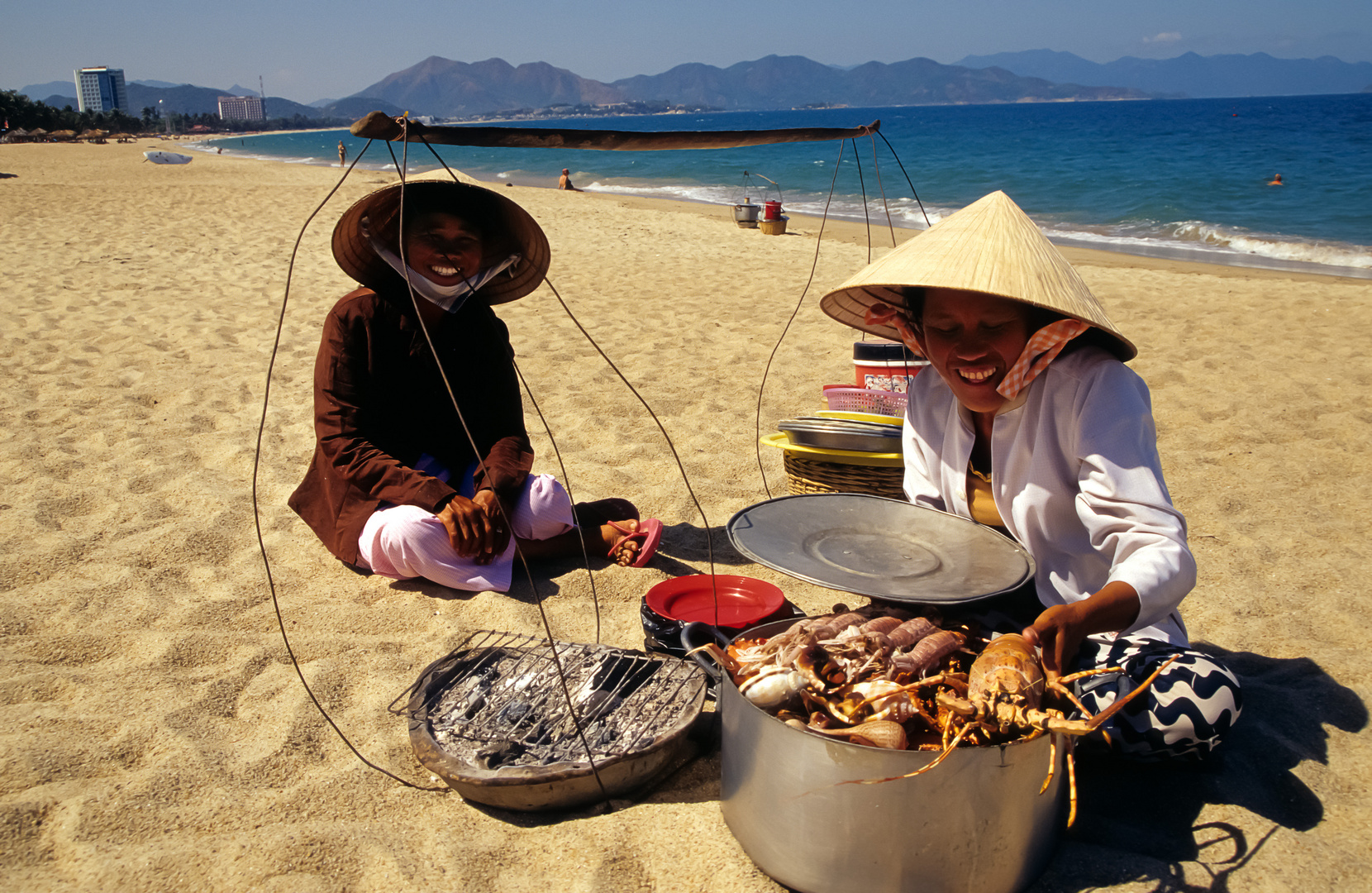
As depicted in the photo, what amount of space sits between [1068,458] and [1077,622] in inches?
18.9

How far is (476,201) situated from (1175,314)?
587 centimetres

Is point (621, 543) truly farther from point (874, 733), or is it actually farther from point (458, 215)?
point (874, 733)

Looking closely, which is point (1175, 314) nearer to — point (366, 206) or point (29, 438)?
point (366, 206)

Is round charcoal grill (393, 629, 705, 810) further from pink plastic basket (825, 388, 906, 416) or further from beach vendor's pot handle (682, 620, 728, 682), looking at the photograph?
pink plastic basket (825, 388, 906, 416)

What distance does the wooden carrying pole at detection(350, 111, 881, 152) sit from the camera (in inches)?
65.6

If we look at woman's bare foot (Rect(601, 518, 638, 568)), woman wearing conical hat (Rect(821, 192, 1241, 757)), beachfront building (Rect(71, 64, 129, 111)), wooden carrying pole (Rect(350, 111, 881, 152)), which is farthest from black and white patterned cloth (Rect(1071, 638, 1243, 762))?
beachfront building (Rect(71, 64, 129, 111))

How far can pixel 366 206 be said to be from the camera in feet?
8.71

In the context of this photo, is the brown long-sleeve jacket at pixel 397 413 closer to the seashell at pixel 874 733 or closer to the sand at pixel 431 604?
the sand at pixel 431 604

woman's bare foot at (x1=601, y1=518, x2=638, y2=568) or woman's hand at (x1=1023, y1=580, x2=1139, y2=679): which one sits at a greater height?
woman's hand at (x1=1023, y1=580, x2=1139, y2=679)

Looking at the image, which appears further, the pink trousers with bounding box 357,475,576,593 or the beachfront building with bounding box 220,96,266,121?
the beachfront building with bounding box 220,96,266,121

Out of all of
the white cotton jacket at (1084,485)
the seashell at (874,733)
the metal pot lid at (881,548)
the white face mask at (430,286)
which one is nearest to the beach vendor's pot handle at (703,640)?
the metal pot lid at (881,548)

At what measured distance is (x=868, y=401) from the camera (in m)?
3.32

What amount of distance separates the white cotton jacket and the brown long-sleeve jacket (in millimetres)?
1526

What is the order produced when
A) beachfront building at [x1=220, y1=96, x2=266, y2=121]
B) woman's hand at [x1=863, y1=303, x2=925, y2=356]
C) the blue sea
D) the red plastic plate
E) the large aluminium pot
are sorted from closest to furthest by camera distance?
the large aluminium pot
woman's hand at [x1=863, y1=303, x2=925, y2=356]
the red plastic plate
the blue sea
beachfront building at [x1=220, y1=96, x2=266, y2=121]
